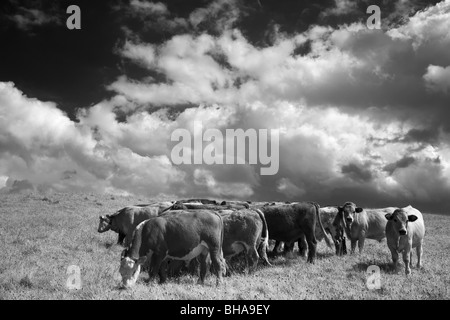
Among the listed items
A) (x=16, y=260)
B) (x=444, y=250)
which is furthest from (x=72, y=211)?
(x=444, y=250)

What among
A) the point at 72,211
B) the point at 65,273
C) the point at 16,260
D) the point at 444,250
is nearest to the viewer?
the point at 65,273

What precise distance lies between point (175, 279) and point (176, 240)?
1524 mm

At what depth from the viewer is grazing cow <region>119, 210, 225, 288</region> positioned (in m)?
11.1

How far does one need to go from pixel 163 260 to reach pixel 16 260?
6893mm

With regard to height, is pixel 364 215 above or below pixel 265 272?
above

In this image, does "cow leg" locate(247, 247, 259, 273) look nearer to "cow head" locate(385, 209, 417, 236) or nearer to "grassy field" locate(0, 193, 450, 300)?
"grassy field" locate(0, 193, 450, 300)

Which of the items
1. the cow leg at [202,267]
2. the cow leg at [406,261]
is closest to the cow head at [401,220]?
the cow leg at [406,261]

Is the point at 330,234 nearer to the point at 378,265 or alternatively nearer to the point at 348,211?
the point at 348,211

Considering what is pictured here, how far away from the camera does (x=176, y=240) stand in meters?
11.2

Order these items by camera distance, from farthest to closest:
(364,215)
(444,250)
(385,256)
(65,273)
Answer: (444,250), (364,215), (385,256), (65,273)

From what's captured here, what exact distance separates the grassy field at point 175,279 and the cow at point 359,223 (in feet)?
2.55

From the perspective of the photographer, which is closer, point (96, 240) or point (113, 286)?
point (113, 286)
